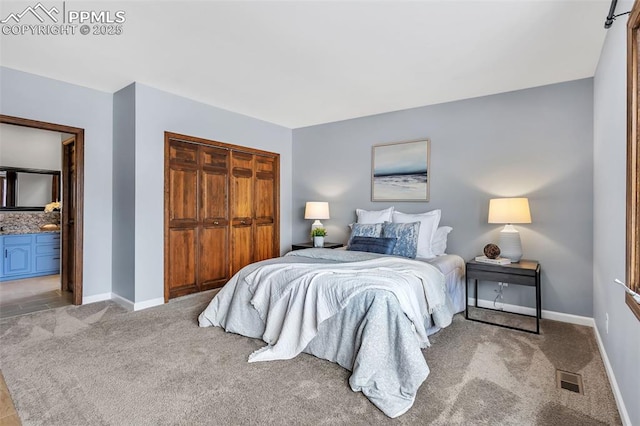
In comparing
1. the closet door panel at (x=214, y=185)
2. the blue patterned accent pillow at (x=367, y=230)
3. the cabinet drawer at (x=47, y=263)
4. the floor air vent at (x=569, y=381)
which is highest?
the closet door panel at (x=214, y=185)

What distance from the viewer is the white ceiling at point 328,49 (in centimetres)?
224

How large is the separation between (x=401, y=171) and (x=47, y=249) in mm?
5768

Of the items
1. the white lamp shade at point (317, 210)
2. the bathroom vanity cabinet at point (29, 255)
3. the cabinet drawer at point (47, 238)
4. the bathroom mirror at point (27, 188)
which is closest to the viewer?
the white lamp shade at point (317, 210)

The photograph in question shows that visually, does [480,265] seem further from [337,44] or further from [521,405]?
[337,44]

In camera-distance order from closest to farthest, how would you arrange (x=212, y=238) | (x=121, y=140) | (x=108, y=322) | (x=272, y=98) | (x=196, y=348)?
(x=196, y=348) → (x=108, y=322) → (x=121, y=140) → (x=272, y=98) → (x=212, y=238)

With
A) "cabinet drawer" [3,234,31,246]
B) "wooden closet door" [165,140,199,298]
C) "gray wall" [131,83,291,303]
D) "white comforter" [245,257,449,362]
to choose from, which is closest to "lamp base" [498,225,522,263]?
"white comforter" [245,257,449,362]

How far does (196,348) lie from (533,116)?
4040mm

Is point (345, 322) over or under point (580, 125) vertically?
under

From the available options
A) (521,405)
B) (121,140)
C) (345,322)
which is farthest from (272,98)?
(521,405)

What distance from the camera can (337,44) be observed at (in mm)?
2693

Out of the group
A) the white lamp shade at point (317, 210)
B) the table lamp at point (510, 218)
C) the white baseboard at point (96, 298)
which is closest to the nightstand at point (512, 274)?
the table lamp at point (510, 218)

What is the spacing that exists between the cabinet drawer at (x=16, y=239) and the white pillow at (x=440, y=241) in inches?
238

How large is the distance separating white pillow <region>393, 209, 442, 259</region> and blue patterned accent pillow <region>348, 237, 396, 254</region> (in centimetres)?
35

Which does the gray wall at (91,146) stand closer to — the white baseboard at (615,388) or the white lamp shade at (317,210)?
the white lamp shade at (317,210)
